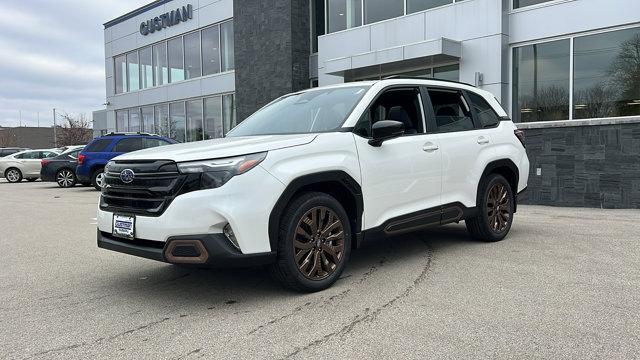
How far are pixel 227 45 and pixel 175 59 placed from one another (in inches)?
160

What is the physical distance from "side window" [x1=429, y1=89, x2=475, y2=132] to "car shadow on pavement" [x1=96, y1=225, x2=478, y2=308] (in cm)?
143

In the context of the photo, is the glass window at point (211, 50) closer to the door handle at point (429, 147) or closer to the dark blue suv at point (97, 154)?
the dark blue suv at point (97, 154)

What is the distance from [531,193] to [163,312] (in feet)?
29.5

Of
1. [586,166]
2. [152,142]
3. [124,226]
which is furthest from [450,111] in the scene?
[152,142]

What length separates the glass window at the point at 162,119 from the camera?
83.2 feet

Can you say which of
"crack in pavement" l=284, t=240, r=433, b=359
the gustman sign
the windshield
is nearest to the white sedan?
the gustman sign

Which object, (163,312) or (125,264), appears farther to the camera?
(125,264)

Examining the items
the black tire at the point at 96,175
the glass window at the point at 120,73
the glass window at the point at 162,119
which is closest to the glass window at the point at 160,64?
the glass window at the point at 162,119

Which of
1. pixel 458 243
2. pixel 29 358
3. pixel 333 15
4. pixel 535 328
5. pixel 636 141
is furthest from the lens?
pixel 333 15

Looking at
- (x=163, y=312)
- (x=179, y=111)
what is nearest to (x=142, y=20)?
(x=179, y=111)

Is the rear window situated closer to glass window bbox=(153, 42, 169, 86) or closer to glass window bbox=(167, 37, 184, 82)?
glass window bbox=(167, 37, 184, 82)

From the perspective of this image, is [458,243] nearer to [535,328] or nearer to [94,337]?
[535,328]

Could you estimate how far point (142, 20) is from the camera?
26.4 m

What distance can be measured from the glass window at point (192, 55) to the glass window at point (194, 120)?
123 cm
